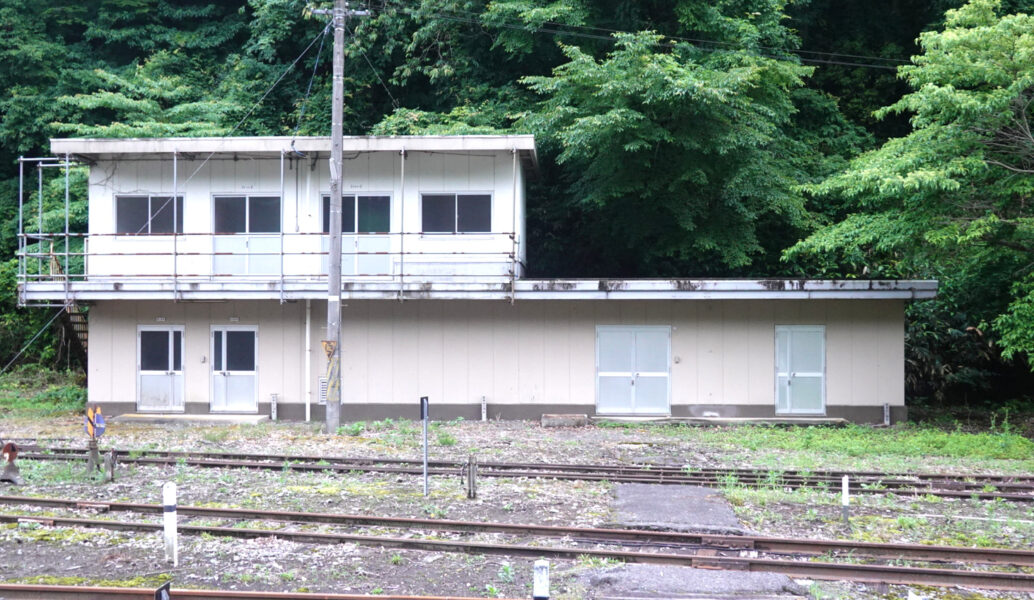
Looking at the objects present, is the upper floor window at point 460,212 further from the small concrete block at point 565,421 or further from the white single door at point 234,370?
the white single door at point 234,370

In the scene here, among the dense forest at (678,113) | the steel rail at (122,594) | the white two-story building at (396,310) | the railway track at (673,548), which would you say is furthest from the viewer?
the white two-story building at (396,310)

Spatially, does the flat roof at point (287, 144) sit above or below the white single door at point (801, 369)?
above

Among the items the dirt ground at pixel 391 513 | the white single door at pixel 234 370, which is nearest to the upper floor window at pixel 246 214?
the white single door at pixel 234 370

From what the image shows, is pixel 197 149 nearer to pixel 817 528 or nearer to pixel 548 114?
pixel 548 114

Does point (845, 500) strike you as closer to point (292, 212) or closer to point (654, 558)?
point (654, 558)

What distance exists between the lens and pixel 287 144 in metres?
19.0

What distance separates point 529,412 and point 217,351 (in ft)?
25.1

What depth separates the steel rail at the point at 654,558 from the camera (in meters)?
7.74

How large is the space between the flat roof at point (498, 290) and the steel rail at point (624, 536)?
8.72 metres

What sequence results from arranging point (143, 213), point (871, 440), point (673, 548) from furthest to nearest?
point (143, 213)
point (871, 440)
point (673, 548)

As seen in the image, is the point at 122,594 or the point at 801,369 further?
the point at 801,369

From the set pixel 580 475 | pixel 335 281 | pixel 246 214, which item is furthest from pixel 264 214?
pixel 580 475

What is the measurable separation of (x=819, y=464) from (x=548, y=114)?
12697 mm

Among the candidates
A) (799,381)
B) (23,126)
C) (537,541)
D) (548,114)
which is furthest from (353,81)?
(537,541)
